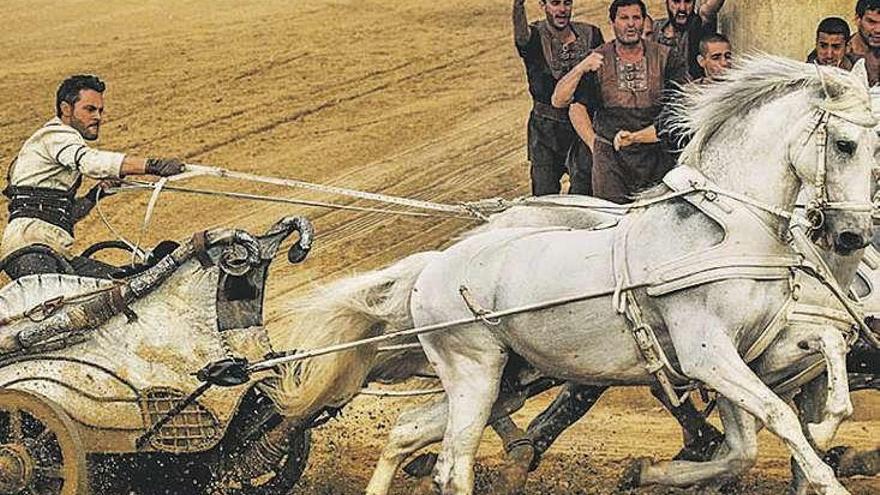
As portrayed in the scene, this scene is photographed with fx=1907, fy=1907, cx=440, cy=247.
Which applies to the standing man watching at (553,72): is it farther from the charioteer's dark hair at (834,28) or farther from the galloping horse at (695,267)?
the galloping horse at (695,267)

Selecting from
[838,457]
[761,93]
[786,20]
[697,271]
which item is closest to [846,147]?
[761,93]

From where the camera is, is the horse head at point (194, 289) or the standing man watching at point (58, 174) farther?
the standing man watching at point (58, 174)

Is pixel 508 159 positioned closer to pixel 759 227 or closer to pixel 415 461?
pixel 415 461

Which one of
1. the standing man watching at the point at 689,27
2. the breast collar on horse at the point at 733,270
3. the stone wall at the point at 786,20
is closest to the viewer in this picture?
the breast collar on horse at the point at 733,270

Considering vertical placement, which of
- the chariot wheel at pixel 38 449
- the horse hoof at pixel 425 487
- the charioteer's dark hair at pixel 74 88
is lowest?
the horse hoof at pixel 425 487

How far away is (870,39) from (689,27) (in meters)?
1.30

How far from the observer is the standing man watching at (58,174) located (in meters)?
8.08

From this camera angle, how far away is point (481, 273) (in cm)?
766

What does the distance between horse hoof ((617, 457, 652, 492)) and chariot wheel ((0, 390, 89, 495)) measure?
2.28 metres

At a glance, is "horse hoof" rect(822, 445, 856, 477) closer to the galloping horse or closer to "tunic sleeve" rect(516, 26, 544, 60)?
the galloping horse

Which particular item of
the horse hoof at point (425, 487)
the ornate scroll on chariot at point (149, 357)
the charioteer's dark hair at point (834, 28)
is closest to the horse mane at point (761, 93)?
the charioteer's dark hair at point (834, 28)

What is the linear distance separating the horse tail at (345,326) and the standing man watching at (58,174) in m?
0.86

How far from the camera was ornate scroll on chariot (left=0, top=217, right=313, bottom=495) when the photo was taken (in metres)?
7.80

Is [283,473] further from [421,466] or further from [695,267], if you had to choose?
[695,267]
